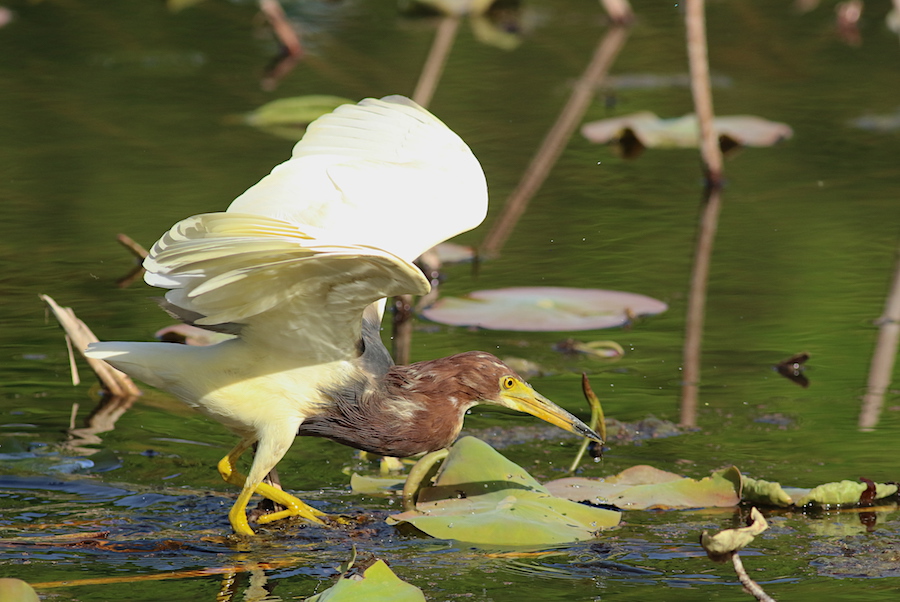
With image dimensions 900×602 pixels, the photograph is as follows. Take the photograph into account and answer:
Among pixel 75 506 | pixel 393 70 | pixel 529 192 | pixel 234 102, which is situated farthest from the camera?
pixel 393 70

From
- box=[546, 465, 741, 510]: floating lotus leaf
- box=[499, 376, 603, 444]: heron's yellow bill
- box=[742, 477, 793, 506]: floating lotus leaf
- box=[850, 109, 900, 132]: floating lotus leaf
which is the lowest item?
box=[546, 465, 741, 510]: floating lotus leaf

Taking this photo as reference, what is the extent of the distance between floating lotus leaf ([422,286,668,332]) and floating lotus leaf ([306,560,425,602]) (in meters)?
3.02

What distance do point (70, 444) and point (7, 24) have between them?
1038 centimetres

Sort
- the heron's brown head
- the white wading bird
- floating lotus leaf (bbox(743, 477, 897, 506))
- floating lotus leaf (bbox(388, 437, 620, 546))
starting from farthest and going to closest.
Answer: the heron's brown head → floating lotus leaf (bbox(743, 477, 897, 506)) → floating lotus leaf (bbox(388, 437, 620, 546)) → the white wading bird

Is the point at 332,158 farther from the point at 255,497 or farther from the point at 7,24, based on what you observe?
the point at 7,24

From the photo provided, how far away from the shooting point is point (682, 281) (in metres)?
7.37

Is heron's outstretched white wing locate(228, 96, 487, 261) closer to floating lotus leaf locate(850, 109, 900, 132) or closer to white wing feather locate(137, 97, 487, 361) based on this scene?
white wing feather locate(137, 97, 487, 361)

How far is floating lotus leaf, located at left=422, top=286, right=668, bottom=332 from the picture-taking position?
6555mm

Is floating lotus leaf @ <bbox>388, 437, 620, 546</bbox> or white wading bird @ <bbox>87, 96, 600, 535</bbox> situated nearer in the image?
white wading bird @ <bbox>87, 96, 600, 535</bbox>

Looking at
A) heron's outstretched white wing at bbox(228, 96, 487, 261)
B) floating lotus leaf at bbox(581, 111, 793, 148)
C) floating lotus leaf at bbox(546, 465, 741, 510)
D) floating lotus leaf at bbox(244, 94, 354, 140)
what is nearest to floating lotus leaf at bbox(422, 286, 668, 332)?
heron's outstretched white wing at bbox(228, 96, 487, 261)

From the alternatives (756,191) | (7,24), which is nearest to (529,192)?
(756,191)

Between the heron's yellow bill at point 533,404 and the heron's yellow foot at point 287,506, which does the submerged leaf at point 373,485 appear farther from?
the heron's yellow bill at point 533,404

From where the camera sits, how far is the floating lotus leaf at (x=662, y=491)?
458 centimetres

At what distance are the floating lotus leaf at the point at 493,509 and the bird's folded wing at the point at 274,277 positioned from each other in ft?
1.96
